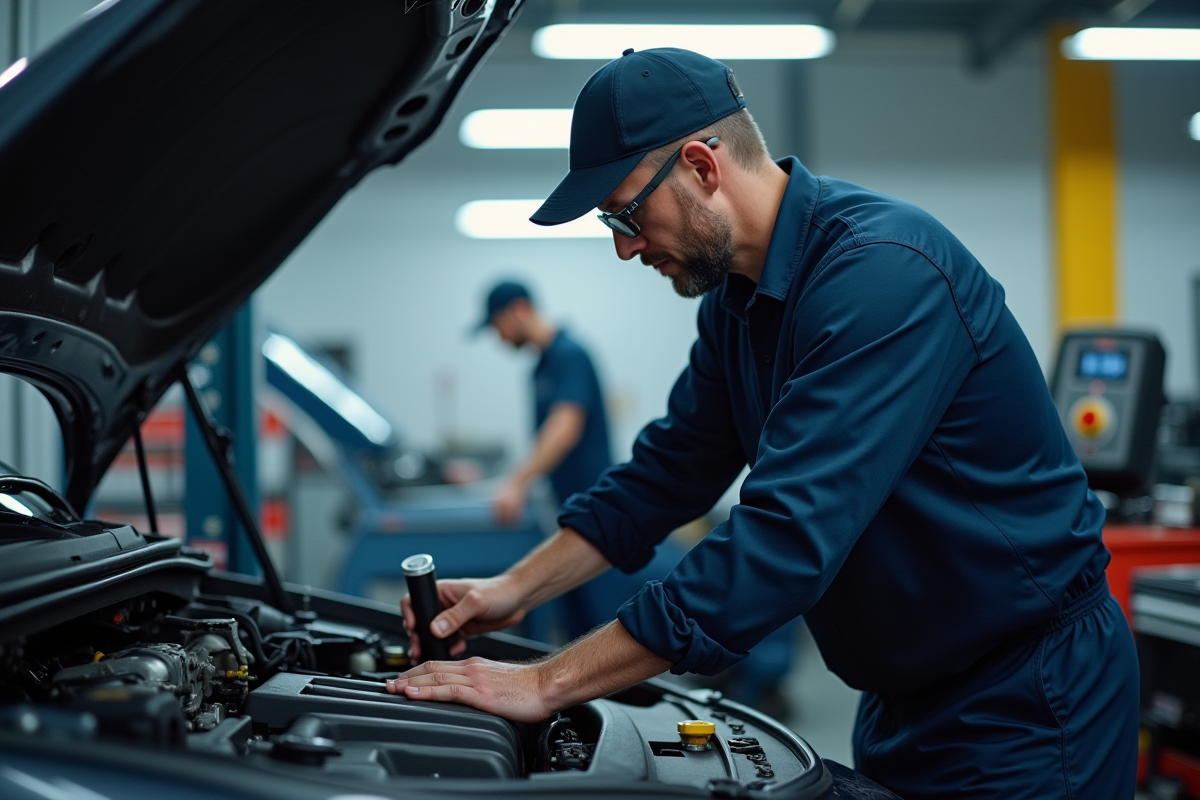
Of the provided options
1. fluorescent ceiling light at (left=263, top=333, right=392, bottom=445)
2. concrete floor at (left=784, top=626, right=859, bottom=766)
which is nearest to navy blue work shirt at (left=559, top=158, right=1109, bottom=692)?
concrete floor at (left=784, top=626, right=859, bottom=766)

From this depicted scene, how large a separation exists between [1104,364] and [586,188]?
241cm

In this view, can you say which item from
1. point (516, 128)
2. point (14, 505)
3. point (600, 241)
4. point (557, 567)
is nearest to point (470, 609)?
point (557, 567)

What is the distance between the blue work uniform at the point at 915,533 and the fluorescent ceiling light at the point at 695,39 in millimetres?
5101

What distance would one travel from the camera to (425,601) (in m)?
1.34

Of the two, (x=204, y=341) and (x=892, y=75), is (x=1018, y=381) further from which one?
(x=892, y=75)

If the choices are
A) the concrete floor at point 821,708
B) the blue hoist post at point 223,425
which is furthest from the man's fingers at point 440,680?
the concrete floor at point 821,708

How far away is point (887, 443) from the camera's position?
3.29 feet

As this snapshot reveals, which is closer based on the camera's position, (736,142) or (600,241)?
(736,142)

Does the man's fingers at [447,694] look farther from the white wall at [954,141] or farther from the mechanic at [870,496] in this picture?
the white wall at [954,141]

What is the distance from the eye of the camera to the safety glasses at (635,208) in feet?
3.83

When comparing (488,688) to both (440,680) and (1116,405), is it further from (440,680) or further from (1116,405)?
(1116,405)

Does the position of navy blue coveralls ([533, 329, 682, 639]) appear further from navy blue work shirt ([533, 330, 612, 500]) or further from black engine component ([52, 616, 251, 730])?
black engine component ([52, 616, 251, 730])

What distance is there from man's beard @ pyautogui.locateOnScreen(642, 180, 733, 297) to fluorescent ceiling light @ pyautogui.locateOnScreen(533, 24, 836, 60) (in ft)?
16.5

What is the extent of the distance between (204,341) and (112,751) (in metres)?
1.00
